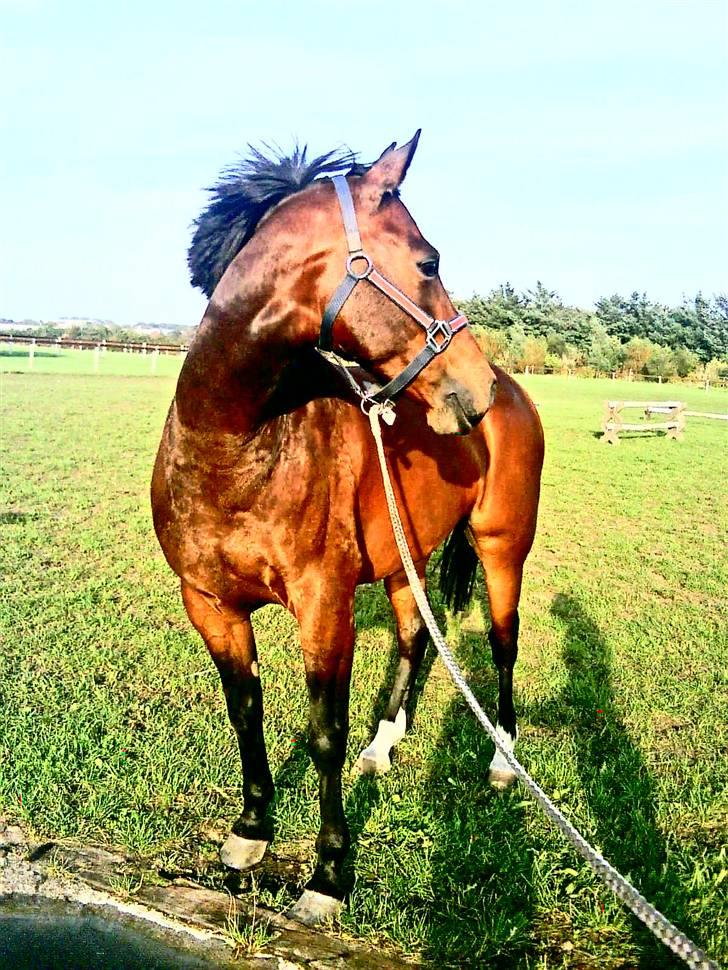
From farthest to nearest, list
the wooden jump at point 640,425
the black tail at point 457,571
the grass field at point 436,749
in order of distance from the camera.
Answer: the wooden jump at point 640,425 → the black tail at point 457,571 → the grass field at point 436,749

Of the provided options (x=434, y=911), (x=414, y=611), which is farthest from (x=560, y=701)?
(x=434, y=911)

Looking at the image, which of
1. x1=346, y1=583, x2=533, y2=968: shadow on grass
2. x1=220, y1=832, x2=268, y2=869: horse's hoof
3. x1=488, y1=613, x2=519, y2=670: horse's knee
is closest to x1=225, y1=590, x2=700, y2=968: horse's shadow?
x1=346, y1=583, x2=533, y2=968: shadow on grass

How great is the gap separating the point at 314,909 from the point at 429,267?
7.83ft

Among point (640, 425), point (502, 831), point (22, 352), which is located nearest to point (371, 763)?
point (502, 831)

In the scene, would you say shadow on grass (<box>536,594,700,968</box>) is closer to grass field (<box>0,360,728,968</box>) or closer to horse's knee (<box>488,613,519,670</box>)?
grass field (<box>0,360,728,968</box>)

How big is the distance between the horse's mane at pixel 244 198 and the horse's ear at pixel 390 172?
314mm

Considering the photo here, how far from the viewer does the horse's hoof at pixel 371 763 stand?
4148 mm

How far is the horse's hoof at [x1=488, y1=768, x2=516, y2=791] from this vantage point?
4012 millimetres

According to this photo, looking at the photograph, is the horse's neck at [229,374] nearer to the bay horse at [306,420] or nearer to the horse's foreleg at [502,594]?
the bay horse at [306,420]

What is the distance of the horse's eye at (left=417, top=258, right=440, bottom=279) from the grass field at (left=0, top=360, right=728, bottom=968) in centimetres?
234

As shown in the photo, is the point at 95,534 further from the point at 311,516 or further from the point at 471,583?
the point at 311,516

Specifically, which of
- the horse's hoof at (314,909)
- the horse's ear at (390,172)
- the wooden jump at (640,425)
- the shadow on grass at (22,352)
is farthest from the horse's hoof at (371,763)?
the shadow on grass at (22,352)

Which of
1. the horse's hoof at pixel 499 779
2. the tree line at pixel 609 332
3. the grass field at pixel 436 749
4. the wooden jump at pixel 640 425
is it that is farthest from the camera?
the tree line at pixel 609 332

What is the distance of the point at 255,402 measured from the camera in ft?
9.22
